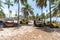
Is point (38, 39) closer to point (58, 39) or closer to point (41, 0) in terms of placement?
point (58, 39)

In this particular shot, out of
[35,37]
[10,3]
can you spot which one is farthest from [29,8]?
[35,37]

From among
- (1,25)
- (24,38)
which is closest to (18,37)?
(24,38)

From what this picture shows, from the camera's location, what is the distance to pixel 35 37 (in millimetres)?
22047

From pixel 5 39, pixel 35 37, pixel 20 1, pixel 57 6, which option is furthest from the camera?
pixel 20 1

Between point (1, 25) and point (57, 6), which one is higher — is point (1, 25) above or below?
below

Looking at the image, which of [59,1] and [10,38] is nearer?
[10,38]

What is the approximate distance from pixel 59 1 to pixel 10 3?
3544cm

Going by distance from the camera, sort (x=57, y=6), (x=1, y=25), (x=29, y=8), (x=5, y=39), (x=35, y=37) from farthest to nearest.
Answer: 1. (x=29, y=8)
2. (x=57, y=6)
3. (x=1, y=25)
4. (x=35, y=37)
5. (x=5, y=39)

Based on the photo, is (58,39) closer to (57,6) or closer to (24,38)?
(24,38)

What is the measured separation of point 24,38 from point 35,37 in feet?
5.07

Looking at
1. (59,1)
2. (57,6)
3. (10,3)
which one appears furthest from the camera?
(10,3)

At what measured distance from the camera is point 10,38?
69.6 ft

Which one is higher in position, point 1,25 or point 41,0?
point 41,0

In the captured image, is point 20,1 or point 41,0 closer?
point 41,0
